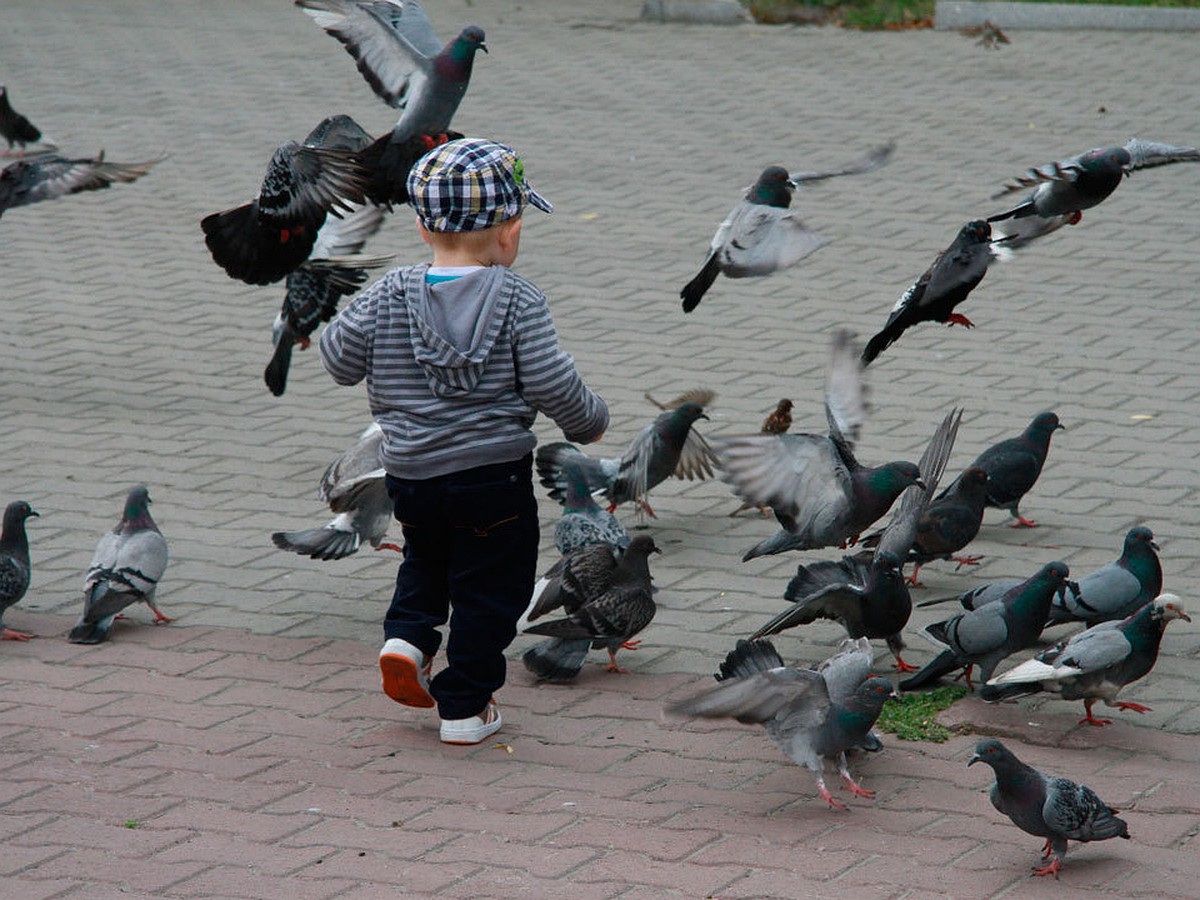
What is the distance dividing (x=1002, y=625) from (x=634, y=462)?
6.41 ft

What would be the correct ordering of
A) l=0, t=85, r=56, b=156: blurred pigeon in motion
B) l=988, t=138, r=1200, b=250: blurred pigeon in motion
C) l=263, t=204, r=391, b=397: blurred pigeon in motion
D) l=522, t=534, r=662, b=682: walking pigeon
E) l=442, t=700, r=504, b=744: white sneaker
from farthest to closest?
1. l=0, t=85, r=56, b=156: blurred pigeon in motion
2. l=263, t=204, r=391, b=397: blurred pigeon in motion
3. l=988, t=138, r=1200, b=250: blurred pigeon in motion
4. l=522, t=534, r=662, b=682: walking pigeon
5. l=442, t=700, r=504, b=744: white sneaker

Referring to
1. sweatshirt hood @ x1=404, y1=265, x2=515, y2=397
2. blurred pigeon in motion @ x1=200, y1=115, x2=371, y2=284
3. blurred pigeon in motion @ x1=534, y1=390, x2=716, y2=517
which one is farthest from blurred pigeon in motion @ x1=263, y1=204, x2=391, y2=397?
sweatshirt hood @ x1=404, y1=265, x2=515, y2=397

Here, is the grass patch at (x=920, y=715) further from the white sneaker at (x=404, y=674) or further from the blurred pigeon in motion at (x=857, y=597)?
the white sneaker at (x=404, y=674)

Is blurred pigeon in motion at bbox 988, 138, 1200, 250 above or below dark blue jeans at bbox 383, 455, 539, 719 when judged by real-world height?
above

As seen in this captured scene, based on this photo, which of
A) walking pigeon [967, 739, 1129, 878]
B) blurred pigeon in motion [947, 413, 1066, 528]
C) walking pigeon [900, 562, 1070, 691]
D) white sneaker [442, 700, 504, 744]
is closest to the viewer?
walking pigeon [967, 739, 1129, 878]

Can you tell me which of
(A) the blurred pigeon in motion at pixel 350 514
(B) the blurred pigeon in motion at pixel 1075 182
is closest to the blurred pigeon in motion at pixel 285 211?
(A) the blurred pigeon in motion at pixel 350 514

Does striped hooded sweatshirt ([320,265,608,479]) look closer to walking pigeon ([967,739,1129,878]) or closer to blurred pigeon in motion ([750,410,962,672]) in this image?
blurred pigeon in motion ([750,410,962,672])

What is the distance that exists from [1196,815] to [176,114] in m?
11.3

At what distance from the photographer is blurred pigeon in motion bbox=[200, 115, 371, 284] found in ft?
18.6

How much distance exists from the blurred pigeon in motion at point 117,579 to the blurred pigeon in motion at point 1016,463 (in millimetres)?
2995

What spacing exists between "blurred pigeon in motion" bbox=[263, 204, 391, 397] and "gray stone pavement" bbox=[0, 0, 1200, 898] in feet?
1.82

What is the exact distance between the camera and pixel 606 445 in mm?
7285

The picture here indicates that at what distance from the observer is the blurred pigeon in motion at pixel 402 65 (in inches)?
232

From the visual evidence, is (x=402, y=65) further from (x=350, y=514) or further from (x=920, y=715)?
(x=920, y=715)
